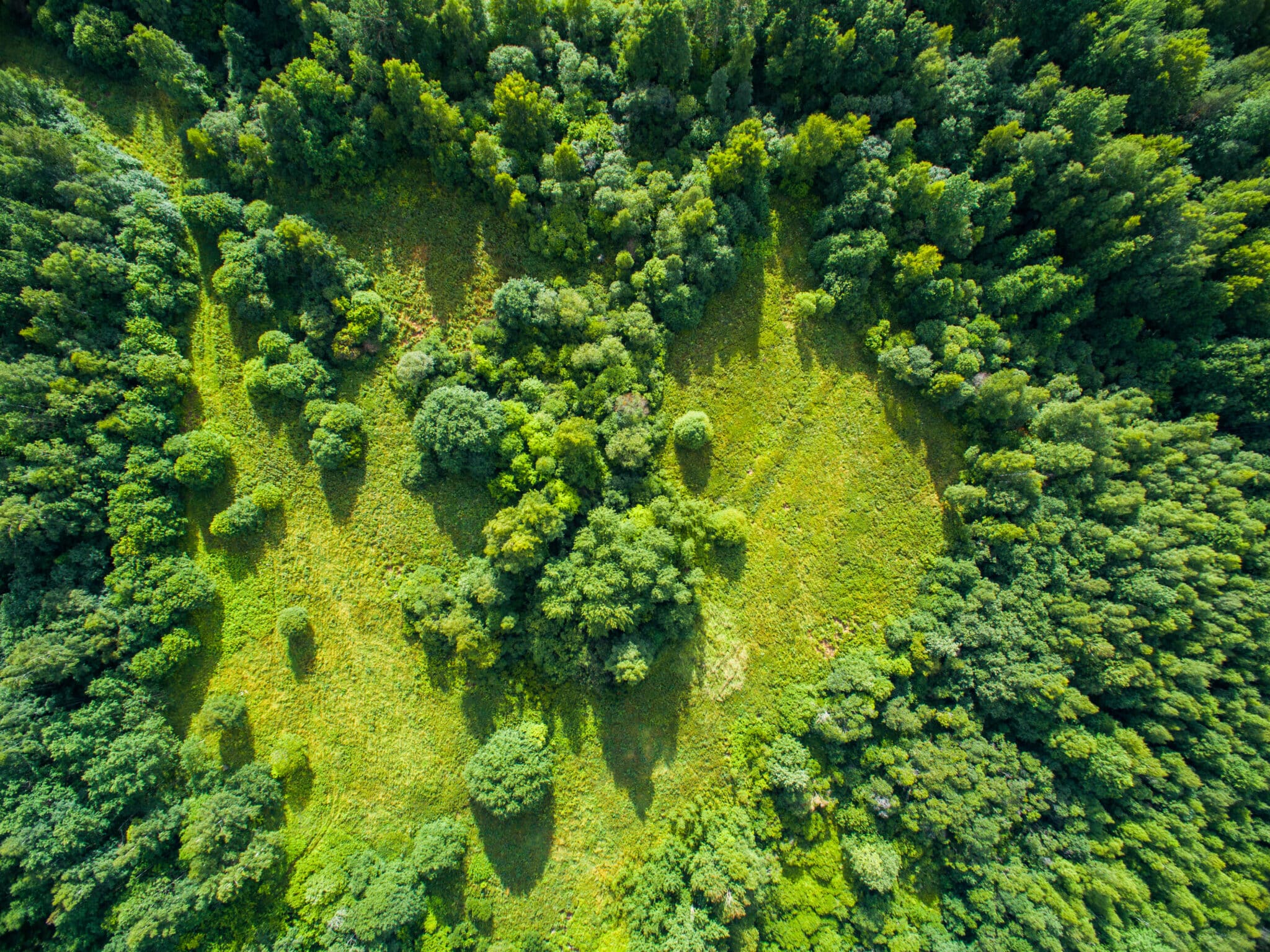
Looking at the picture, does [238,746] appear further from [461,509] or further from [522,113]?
[522,113]

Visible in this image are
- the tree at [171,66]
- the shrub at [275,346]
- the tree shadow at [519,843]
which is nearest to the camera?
the tree at [171,66]

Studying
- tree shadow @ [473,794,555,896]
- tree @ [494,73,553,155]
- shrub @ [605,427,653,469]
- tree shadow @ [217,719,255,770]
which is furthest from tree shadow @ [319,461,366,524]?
tree @ [494,73,553,155]

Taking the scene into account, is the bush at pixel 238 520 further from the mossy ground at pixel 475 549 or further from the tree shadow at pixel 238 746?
the tree shadow at pixel 238 746

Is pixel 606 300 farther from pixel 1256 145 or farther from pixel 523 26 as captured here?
pixel 1256 145

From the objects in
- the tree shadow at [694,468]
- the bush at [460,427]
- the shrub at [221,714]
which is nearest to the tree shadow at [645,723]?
the tree shadow at [694,468]

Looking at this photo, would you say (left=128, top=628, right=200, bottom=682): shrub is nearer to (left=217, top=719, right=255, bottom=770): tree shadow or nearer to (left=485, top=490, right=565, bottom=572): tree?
(left=217, top=719, right=255, bottom=770): tree shadow

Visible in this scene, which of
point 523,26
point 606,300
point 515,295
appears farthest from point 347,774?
point 523,26
